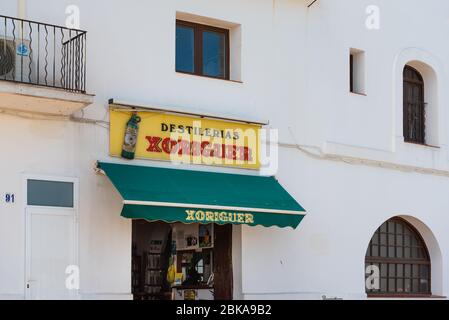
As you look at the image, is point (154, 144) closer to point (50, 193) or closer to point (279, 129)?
point (50, 193)

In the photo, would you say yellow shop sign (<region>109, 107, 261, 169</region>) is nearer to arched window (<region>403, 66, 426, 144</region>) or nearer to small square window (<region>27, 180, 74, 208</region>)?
small square window (<region>27, 180, 74, 208</region>)

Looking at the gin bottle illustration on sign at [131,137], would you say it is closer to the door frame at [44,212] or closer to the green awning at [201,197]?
the green awning at [201,197]

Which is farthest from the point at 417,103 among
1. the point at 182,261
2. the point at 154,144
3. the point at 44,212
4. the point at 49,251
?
the point at 49,251

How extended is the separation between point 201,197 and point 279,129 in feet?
9.51

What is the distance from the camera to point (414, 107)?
19.3m

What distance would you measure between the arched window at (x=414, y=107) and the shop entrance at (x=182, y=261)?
5.48 metres

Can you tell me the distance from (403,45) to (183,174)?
6.86m

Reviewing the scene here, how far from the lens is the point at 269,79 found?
16.3m

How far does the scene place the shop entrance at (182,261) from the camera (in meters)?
15.8

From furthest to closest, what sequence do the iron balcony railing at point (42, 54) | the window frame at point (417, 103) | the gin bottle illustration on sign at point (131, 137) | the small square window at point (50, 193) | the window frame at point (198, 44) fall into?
1. the window frame at point (417, 103)
2. the window frame at point (198, 44)
3. the gin bottle illustration on sign at point (131, 137)
4. the small square window at point (50, 193)
5. the iron balcony railing at point (42, 54)

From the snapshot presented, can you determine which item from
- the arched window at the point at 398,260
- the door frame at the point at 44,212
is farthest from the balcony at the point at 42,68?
the arched window at the point at 398,260

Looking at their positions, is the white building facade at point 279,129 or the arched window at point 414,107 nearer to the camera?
the white building facade at point 279,129

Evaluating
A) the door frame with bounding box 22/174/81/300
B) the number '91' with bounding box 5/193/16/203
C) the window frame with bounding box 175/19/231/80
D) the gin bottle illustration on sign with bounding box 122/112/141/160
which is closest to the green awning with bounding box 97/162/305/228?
the gin bottle illustration on sign with bounding box 122/112/141/160

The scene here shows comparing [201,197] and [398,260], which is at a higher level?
[201,197]
